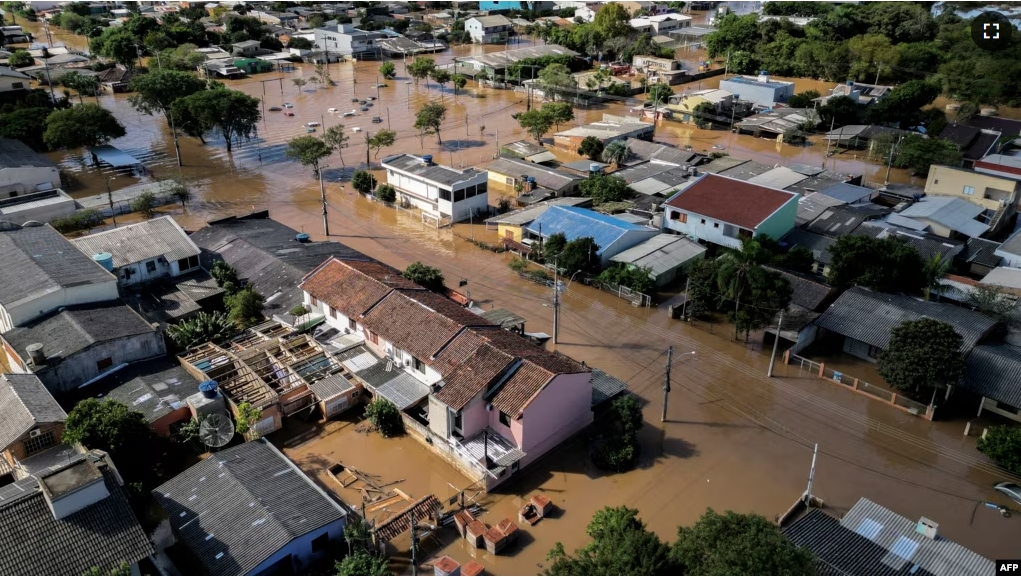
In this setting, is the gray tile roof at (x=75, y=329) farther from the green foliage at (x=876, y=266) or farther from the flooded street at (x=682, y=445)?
the green foliage at (x=876, y=266)

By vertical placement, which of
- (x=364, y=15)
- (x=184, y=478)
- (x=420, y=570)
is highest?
(x=364, y=15)

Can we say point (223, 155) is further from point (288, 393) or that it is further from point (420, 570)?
point (420, 570)

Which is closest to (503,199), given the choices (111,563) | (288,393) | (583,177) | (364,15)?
(583,177)

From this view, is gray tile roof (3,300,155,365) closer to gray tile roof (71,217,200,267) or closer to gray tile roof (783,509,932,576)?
gray tile roof (71,217,200,267)

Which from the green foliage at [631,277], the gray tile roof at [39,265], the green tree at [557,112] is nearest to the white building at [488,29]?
the green tree at [557,112]

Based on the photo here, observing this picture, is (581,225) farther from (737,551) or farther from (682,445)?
(737,551)

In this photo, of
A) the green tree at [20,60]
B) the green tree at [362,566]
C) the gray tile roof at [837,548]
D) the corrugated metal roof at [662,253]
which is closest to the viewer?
the green tree at [362,566]

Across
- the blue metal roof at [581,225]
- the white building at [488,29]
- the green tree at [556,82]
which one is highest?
the white building at [488,29]
